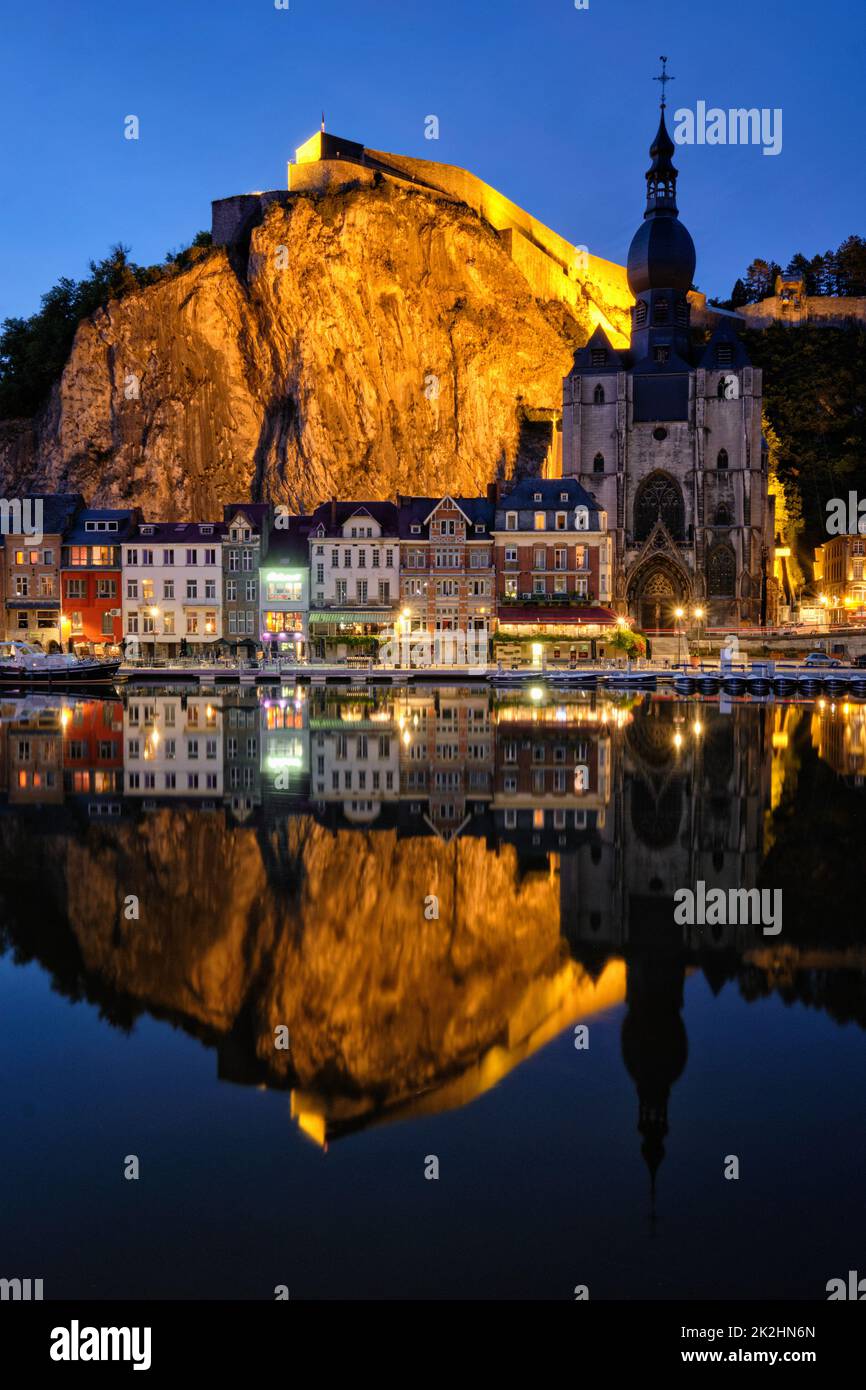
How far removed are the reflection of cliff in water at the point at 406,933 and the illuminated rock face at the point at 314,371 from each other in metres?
63.3

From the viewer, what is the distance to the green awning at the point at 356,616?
62.8 metres

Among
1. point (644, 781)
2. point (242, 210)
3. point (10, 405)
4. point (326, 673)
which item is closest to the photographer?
point (644, 781)

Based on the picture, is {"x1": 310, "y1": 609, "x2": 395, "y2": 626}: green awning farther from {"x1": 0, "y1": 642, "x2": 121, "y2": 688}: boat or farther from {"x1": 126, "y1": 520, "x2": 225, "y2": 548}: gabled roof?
{"x1": 0, "y1": 642, "x2": 121, "y2": 688}: boat

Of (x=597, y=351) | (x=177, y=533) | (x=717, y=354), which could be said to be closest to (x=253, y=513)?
(x=177, y=533)

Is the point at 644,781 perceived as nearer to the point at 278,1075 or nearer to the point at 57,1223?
the point at 278,1075

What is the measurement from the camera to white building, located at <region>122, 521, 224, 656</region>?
6431cm

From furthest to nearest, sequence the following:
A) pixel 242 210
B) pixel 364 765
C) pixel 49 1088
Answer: pixel 242 210 → pixel 364 765 → pixel 49 1088

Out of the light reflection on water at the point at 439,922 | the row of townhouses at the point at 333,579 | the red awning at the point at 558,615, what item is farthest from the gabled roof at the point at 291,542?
the light reflection on water at the point at 439,922

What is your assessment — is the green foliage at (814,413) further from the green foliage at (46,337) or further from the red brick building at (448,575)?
the green foliage at (46,337)

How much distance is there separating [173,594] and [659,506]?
112 feet

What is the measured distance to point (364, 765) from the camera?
20922 mm

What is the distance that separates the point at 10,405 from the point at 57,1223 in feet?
311

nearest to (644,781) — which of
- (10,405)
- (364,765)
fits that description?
(364,765)
